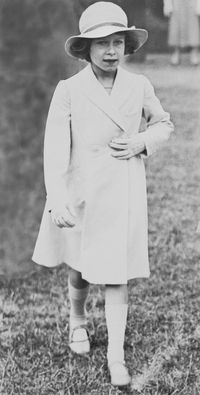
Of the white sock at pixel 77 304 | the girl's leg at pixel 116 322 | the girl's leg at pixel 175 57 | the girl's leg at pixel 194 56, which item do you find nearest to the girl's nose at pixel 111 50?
the girl's leg at pixel 116 322

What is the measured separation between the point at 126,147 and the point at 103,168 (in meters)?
0.13

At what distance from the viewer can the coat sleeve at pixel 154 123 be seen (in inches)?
136

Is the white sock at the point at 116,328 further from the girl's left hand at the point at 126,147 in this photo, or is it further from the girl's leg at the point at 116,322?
the girl's left hand at the point at 126,147

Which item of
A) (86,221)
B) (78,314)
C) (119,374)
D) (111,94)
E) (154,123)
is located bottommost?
(119,374)

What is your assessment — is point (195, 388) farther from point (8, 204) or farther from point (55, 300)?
point (8, 204)

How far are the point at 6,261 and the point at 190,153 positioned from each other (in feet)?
10.2

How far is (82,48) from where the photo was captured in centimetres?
352

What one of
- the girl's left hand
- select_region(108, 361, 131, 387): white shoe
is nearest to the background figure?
the girl's left hand

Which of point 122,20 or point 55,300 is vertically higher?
point 122,20

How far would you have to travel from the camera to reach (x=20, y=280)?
15.5ft

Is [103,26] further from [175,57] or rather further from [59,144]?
[175,57]

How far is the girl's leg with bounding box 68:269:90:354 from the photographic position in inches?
150

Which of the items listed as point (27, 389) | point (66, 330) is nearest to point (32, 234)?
point (66, 330)

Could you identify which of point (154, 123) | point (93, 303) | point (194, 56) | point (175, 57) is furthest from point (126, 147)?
point (194, 56)
